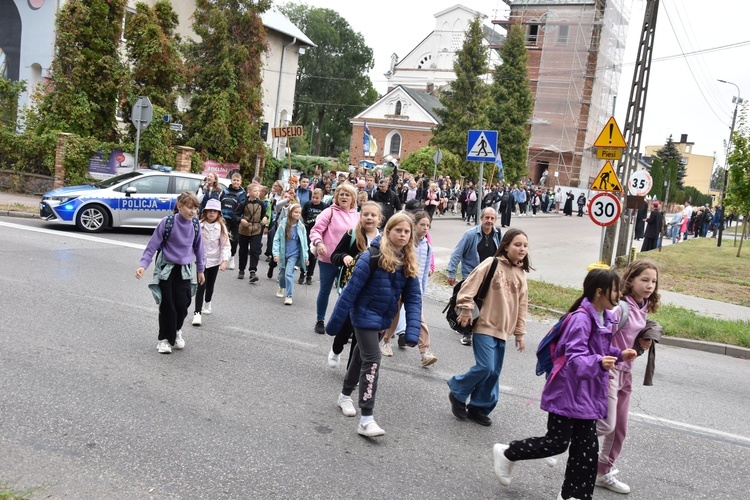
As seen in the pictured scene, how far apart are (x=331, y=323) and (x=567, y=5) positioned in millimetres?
61486

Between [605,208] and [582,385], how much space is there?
826cm

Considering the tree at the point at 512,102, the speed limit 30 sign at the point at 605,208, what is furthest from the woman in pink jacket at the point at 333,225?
the tree at the point at 512,102

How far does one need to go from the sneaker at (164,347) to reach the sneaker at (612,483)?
415cm

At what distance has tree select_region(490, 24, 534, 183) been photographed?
5256 cm

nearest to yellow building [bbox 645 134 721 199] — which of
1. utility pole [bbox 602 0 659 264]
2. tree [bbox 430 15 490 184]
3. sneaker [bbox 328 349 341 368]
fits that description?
tree [bbox 430 15 490 184]

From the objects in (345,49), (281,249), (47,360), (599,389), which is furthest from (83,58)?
(345,49)

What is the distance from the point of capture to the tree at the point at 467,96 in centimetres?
4700

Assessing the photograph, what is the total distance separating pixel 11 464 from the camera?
159 inches

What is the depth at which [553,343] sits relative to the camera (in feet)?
14.0

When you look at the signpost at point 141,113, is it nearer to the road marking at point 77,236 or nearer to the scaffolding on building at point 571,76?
the road marking at point 77,236

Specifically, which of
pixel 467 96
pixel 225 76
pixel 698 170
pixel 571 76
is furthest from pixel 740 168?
pixel 698 170

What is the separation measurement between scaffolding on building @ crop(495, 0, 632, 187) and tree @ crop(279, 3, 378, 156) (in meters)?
23.3

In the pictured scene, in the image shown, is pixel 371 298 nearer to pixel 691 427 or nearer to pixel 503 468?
pixel 503 468

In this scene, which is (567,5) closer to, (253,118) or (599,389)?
(253,118)
